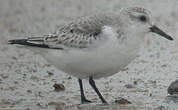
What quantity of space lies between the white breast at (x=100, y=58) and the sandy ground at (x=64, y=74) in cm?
48

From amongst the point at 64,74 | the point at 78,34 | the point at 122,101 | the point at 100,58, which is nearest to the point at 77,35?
the point at 78,34

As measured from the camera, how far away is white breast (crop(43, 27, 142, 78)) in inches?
295

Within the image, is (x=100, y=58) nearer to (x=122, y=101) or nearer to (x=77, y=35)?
(x=77, y=35)

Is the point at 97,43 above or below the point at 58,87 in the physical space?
above

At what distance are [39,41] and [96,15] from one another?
890 millimetres

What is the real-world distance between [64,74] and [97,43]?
2454 mm

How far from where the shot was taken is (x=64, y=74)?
32.5 ft

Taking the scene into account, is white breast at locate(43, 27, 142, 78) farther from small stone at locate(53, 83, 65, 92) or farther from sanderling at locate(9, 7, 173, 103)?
small stone at locate(53, 83, 65, 92)

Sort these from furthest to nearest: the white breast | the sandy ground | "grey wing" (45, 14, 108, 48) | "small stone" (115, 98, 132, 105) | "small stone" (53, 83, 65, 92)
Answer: "small stone" (53, 83, 65, 92) < the sandy ground < "small stone" (115, 98, 132, 105) < "grey wing" (45, 14, 108, 48) < the white breast

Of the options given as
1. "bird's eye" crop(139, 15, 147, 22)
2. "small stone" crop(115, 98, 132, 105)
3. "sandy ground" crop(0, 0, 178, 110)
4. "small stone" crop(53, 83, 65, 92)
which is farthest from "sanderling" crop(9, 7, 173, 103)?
"small stone" crop(53, 83, 65, 92)

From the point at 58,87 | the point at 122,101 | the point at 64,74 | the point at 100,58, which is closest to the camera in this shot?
the point at 100,58

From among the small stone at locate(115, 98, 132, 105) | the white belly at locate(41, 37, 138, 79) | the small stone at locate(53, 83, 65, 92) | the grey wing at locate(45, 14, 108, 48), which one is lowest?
the small stone at locate(115, 98, 132, 105)

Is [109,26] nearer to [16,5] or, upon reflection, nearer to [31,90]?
[31,90]

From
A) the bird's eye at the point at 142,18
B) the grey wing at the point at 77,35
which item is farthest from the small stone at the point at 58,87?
the bird's eye at the point at 142,18
